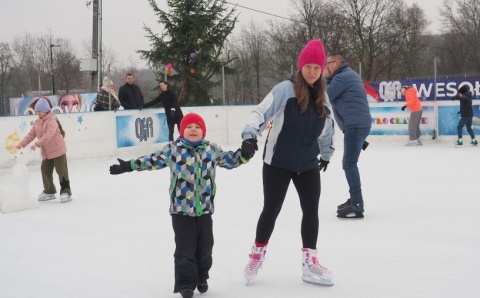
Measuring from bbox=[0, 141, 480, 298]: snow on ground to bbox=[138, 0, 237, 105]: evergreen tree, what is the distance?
1465cm

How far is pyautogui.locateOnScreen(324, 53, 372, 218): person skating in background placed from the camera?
201 inches

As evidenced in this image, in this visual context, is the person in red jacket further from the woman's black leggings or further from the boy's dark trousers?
the boy's dark trousers

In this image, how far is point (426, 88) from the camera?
1476 centimetres

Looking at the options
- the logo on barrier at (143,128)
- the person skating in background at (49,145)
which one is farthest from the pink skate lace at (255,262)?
the logo on barrier at (143,128)

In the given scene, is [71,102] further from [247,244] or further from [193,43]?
[247,244]

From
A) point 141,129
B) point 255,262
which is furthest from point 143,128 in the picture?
point 255,262

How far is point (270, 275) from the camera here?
11.6 feet

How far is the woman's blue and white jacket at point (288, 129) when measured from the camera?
3.21 m

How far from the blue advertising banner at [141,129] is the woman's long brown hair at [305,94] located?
8.65 metres

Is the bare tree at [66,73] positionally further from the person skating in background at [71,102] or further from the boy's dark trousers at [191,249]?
the boy's dark trousers at [191,249]

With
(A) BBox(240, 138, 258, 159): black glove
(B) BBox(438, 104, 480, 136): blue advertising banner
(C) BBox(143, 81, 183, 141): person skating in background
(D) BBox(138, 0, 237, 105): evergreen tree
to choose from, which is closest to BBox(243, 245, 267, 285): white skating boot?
(A) BBox(240, 138, 258, 159): black glove

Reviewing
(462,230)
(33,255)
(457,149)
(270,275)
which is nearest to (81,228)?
(33,255)

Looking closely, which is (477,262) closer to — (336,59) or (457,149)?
(336,59)

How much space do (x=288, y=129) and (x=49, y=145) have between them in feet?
13.3
